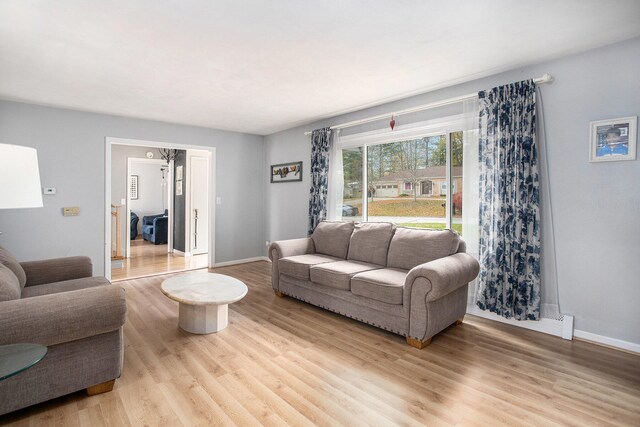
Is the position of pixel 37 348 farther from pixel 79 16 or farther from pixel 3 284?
pixel 79 16

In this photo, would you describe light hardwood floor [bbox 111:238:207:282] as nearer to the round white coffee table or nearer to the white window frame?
the round white coffee table

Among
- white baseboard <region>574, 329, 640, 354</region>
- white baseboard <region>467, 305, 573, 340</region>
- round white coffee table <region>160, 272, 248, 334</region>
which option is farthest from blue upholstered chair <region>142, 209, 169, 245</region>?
white baseboard <region>574, 329, 640, 354</region>

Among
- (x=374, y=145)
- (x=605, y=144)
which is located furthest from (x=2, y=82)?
(x=605, y=144)

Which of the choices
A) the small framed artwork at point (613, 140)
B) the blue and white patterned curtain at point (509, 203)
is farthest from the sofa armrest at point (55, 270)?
the small framed artwork at point (613, 140)

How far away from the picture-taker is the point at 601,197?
8.81ft

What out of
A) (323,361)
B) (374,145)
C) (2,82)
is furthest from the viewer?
(374,145)

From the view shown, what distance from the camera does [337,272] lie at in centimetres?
330

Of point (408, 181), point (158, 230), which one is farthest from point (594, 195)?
point (158, 230)

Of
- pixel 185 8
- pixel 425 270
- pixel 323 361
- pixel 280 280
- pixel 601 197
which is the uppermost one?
pixel 185 8

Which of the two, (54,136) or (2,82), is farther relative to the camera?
(54,136)

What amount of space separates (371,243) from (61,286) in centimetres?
296

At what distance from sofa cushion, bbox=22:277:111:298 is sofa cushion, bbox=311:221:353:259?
2437 millimetres

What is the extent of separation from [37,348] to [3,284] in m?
0.88

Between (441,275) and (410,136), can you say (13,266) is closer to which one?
(441,275)
